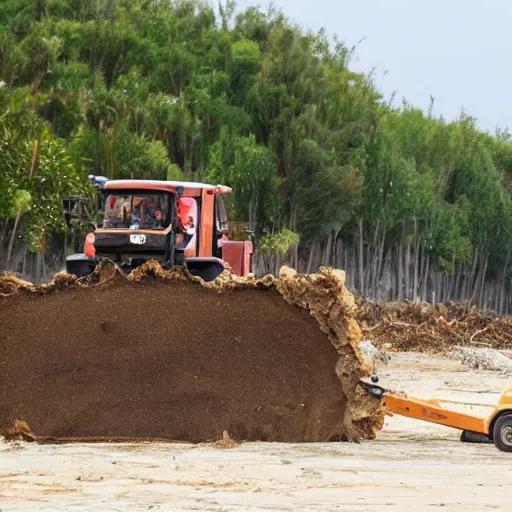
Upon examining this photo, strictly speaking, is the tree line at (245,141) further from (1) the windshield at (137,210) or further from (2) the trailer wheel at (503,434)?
(2) the trailer wheel at (503,434)

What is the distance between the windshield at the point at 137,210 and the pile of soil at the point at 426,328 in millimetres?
10773

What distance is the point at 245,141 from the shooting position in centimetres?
5091

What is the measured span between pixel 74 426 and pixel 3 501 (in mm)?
3828

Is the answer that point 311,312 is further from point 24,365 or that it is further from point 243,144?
point 243,144

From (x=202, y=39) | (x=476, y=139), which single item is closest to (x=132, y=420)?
(x=202, y=39)

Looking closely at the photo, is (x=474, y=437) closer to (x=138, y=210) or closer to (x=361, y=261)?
(x=138, y=210)

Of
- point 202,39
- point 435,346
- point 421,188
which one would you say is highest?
point 202,39

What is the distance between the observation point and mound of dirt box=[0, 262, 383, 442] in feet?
41.1

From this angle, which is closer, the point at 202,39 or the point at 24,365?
the point at 24,365

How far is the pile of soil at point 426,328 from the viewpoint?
29.3 metres

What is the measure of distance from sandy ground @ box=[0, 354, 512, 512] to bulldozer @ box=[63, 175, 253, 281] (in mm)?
4754

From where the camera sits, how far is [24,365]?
1272cm

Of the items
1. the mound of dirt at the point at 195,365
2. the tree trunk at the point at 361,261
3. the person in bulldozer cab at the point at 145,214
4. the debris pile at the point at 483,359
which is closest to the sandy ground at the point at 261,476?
the mound of dirt at the point at 195,365

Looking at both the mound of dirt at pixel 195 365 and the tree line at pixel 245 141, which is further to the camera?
the tree line at pixel 245 141
